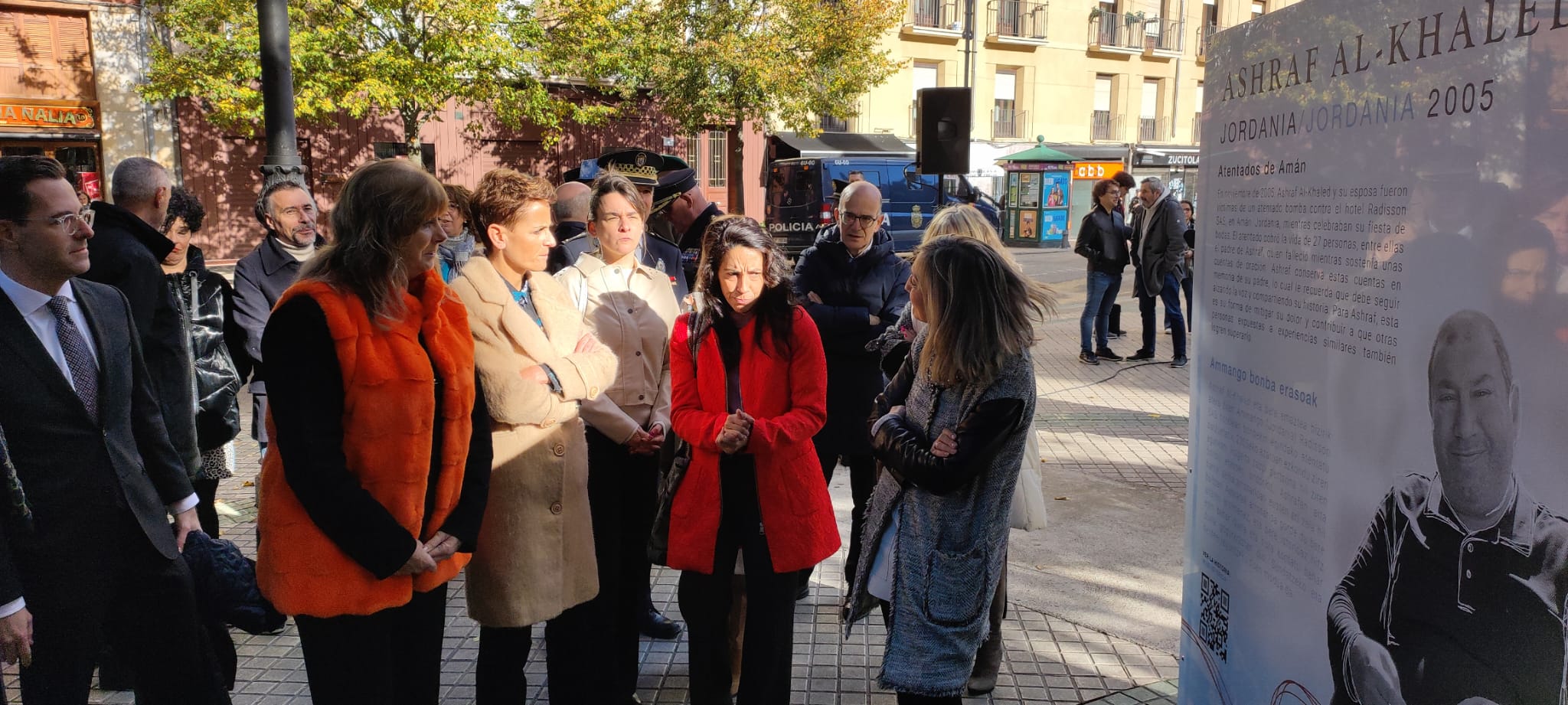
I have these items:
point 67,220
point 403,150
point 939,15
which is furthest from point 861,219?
point 939,15

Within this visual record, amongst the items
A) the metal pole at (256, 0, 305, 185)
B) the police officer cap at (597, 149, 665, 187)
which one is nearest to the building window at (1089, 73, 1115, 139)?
the police officer cap at (597, 149, 665, 187)

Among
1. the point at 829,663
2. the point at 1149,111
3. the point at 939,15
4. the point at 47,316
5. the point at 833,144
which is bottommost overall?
the point at 829,663

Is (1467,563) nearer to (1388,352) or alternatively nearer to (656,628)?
(1388,352)

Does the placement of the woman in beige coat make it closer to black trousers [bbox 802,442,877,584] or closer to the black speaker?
black trousers [bbox 802,442,877,584]

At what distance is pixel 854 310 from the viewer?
4.46m

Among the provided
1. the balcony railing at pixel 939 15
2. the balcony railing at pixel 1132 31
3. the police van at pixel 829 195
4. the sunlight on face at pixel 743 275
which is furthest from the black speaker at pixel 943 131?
the balcony railing at pixel 1132 31

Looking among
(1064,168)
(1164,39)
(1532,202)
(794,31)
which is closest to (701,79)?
(794,31)

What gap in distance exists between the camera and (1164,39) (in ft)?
118

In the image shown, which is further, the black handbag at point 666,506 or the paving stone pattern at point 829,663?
the paving stone pattern at point 829,663

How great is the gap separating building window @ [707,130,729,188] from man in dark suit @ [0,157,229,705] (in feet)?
89.7

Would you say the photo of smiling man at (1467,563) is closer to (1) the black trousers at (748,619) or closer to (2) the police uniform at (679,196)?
(1) the black trousers at (748,619)

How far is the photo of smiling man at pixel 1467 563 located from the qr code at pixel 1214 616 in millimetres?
620

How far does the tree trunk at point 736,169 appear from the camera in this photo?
26.8 m

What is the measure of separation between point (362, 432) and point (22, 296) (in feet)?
3.17
